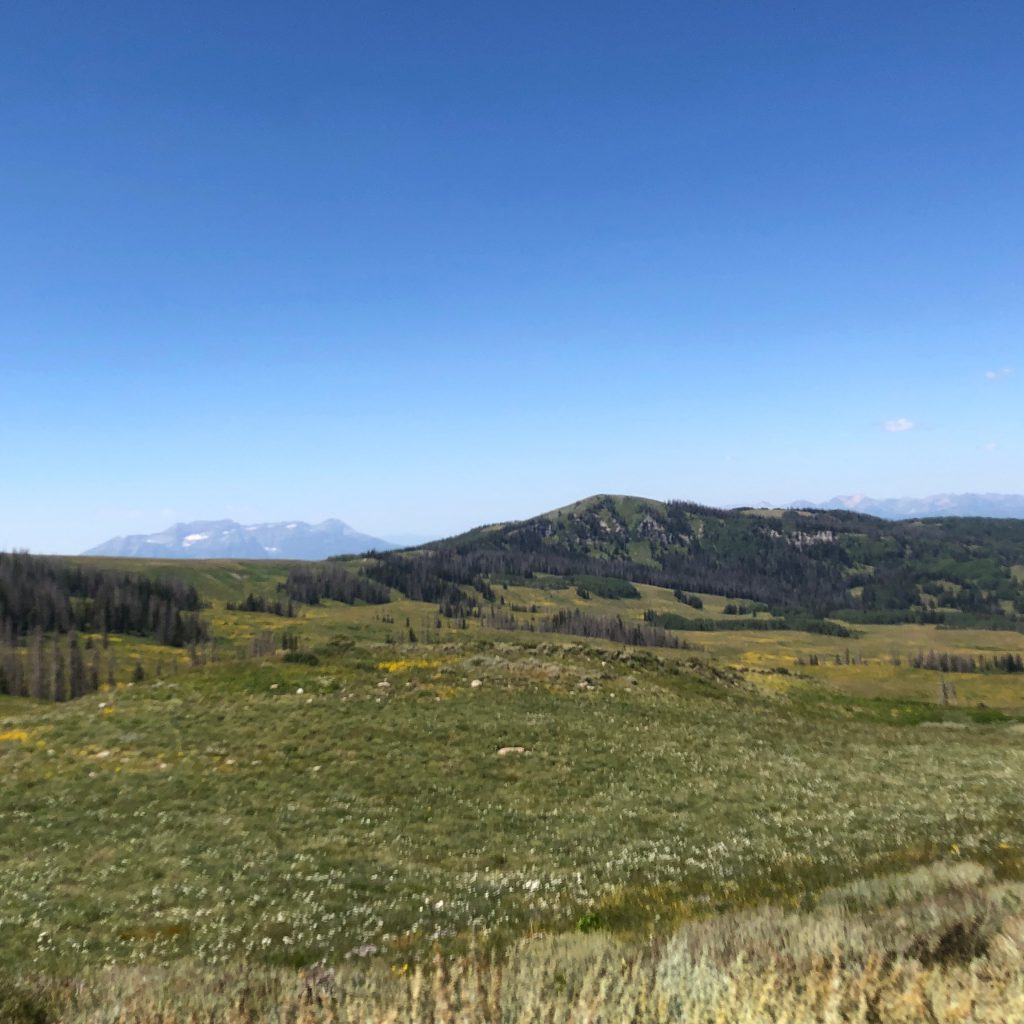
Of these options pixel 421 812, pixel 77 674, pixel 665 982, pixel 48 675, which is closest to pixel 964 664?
pixel 421 812

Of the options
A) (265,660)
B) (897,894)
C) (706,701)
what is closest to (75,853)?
(897,894)

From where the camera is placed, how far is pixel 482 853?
65.2ft

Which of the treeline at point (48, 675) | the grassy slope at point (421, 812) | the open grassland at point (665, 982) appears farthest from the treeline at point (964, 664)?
the open grassland at point (665, 982)

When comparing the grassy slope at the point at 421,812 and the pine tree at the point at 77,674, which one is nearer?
the grassy slope at the point at 421,812

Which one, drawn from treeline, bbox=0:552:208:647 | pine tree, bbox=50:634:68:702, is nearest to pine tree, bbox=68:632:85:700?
pine tree, bbox=50:634:68:702

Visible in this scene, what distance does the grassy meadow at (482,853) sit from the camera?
8.04 meters

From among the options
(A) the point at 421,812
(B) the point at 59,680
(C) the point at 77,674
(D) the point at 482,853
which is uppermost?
(D) the point at 482,853

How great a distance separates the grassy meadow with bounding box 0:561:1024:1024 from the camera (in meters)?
8.04

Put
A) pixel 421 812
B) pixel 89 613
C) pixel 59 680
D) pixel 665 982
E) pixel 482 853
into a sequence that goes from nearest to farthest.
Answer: pixel 665 982 < pixel 482 853 < pixel 421 812 < pixel 59 680 < pixel 89 613

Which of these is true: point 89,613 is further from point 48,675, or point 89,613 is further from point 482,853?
point 482,853

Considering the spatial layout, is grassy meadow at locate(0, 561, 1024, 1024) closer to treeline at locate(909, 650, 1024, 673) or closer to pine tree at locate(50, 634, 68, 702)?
pine tree at locate(50, 634, 68, 702)

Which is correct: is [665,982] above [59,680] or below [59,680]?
above

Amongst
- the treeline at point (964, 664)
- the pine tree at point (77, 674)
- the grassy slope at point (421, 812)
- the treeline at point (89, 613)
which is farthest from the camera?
the treeline at point (964, 664)

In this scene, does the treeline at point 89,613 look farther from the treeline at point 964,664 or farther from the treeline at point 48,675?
the treeline at point 964,664
